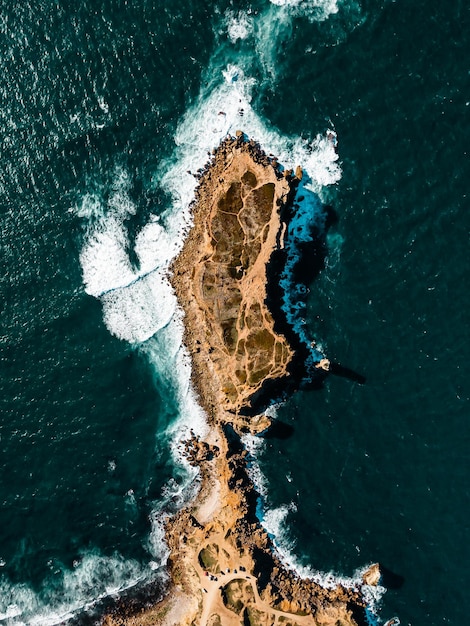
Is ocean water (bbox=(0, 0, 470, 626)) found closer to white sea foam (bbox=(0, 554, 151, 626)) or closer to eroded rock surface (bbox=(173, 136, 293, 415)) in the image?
white sea foam (bbox=(0, 554, 151, 626))

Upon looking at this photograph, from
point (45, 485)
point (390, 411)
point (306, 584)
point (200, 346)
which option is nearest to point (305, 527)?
point (306, 584)

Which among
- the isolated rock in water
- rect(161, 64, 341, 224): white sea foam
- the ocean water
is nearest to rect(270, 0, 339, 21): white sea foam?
the ocean water

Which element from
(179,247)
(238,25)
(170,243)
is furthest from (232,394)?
(238,25)

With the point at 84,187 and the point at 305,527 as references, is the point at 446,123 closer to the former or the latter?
the point at 84,187

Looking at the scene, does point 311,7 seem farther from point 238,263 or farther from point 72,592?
point 72,592

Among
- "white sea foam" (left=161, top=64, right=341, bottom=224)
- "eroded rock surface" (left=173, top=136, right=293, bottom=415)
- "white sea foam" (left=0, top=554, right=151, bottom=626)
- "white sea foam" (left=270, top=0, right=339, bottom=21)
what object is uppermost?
"white sea foam" (left=270, top=0, right=339, bottom=21)

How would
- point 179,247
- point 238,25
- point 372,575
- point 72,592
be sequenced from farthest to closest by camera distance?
point 72,592 < point 179,247 < point 372,575 < point 238,25

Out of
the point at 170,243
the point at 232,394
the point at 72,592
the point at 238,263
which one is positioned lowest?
the point at 72,592
